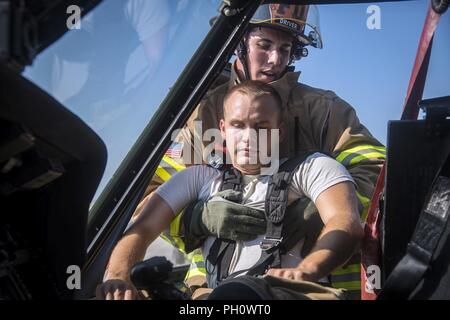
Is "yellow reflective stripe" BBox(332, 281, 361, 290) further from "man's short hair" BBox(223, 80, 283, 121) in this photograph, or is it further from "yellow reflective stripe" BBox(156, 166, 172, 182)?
"yellow reflective stripe" BBox(156, 166, 172, 182)

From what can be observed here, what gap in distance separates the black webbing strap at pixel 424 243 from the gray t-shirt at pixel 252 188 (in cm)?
56

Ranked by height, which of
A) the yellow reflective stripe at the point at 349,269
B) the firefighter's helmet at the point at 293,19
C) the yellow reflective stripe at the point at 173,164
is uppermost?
the firefighter's helmet at the point at 293,19

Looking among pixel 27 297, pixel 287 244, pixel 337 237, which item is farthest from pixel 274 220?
pixel 27 297

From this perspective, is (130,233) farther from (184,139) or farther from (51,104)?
(51,104)

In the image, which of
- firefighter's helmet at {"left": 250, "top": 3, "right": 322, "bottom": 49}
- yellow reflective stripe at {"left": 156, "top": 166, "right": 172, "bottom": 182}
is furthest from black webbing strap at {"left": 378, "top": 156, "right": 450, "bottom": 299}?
firefighter's helmet at {"left": 250, "top": 3, "right": 322, "bottom": 49}

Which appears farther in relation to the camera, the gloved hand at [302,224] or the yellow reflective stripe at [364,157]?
the yellow reflective stripe at [364,157]

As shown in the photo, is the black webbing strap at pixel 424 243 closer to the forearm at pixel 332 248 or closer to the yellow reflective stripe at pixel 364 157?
the forearm at pixel 332 248

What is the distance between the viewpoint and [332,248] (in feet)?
6.39

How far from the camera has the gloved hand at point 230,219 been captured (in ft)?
6.98

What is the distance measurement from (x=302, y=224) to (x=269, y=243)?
0.15 m

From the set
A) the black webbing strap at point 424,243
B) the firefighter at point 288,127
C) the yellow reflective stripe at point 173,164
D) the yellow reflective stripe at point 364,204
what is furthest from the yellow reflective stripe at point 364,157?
the black webbing strap at point 424,243

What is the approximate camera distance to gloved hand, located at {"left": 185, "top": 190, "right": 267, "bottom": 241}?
213 cm

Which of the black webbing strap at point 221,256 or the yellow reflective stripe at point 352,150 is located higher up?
the yellow reflective stripe at point 352,150

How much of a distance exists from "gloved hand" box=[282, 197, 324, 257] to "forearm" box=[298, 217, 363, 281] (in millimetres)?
127
